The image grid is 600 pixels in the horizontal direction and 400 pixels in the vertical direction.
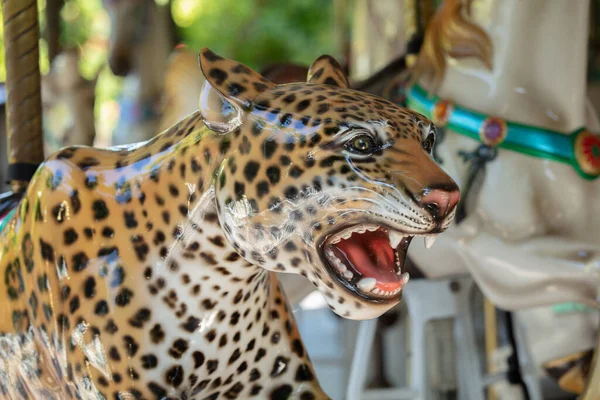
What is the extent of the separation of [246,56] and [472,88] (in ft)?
24.8

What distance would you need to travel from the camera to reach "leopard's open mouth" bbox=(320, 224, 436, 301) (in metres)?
0.76

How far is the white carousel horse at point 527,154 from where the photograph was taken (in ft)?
5.85

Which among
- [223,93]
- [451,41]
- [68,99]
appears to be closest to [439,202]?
[223,93]

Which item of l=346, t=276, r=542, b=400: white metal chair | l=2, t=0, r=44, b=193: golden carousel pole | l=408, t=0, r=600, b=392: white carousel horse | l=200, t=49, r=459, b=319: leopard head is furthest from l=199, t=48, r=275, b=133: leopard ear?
l=346, t=276, r=542, b=400: white metal chair

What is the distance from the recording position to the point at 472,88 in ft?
6.35

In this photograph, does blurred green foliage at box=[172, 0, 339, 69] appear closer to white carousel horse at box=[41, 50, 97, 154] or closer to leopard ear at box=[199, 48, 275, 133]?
white carousel horse at box=[41, 50, 97, 154]

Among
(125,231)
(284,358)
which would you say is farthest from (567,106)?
(125,231)

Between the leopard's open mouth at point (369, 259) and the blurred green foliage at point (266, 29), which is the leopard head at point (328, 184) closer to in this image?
the leopard's open mouth at point (369, 259)

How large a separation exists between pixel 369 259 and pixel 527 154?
1.16 m

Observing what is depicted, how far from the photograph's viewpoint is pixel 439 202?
29.3 inches

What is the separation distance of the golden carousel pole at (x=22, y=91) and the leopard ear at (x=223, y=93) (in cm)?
52

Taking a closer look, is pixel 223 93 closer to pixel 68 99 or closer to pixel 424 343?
pixel 424 343

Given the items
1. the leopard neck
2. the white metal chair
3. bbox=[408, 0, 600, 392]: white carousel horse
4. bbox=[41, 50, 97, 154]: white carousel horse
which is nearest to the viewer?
the leopard neck

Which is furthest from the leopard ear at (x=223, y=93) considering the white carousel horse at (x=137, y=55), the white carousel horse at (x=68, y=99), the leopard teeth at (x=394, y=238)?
the white carousel horse at (x=137, y=55)
